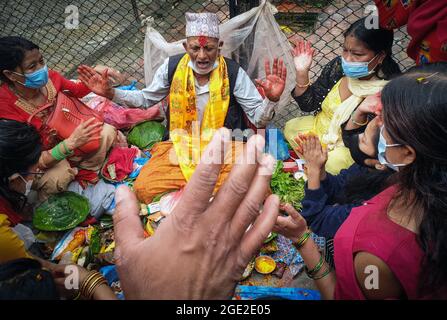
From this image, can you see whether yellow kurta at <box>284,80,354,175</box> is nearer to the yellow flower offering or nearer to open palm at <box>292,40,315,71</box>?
open palm at <box>292,40,315,71</box>

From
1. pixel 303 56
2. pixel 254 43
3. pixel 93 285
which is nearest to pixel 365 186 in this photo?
pixel 303 56

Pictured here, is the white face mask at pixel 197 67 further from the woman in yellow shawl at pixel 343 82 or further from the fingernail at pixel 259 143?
the fingernail at pixel 259 143

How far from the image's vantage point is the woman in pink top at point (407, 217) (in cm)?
127

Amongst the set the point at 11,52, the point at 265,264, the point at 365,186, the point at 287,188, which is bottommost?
the point at 265,264

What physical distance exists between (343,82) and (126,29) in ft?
14.6

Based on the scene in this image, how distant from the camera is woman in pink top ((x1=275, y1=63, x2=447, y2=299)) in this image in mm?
1271

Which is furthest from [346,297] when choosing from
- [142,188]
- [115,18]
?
[115,18]

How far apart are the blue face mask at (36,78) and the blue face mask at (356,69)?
242 centimetres

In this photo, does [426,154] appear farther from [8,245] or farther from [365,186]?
[8,245]

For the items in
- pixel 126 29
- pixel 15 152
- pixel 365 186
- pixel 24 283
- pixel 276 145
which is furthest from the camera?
pixel 126 29

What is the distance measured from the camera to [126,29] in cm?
607

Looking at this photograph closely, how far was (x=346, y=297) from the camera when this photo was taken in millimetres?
1476

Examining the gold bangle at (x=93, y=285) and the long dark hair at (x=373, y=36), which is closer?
the gold bangle at (x=93, y=285)

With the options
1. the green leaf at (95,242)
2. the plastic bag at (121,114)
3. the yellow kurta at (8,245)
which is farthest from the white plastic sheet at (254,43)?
the yellow kurta at (8,245)
